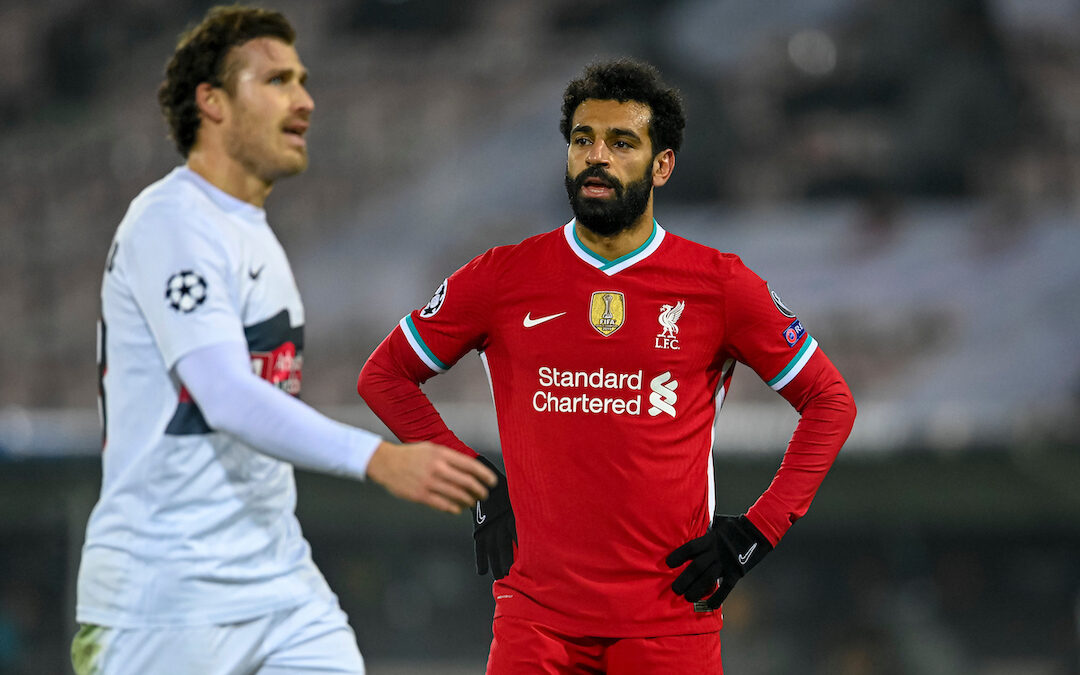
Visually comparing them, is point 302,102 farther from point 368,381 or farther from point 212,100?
point 368,381

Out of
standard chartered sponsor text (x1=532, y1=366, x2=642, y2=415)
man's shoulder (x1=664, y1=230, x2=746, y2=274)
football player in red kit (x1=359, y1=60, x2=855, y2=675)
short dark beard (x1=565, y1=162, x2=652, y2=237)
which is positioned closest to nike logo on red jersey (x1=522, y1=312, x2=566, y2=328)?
football player in red kit (x1=359, y1=60, x2=855, y2=675)

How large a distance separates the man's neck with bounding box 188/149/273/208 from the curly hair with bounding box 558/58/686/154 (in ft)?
2.93

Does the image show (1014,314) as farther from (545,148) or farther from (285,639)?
(285,639)

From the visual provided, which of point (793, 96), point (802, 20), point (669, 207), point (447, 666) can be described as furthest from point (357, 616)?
point (802, 20)

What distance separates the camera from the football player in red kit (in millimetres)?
3217

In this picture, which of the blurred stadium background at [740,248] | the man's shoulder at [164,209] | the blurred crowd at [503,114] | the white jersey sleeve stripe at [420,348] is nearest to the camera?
the man's shoulder at [164,209]

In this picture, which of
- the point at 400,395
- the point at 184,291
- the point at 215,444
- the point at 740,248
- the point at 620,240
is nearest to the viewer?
the point at 184,291

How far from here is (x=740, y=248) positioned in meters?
11.9

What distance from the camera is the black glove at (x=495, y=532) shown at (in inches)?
134

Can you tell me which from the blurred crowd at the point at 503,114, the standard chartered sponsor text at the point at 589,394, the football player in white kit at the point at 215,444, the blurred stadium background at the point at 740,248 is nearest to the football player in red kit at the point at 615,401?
the standard chartered sponsor text at the point at 589,394

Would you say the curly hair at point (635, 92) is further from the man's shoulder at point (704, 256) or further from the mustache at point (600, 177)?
the man's shoulder at point (704, 256)

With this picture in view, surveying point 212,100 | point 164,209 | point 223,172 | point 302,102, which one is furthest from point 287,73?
point 164,209

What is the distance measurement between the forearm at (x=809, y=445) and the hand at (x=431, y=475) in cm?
100

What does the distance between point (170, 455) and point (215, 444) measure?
11 centimetres
